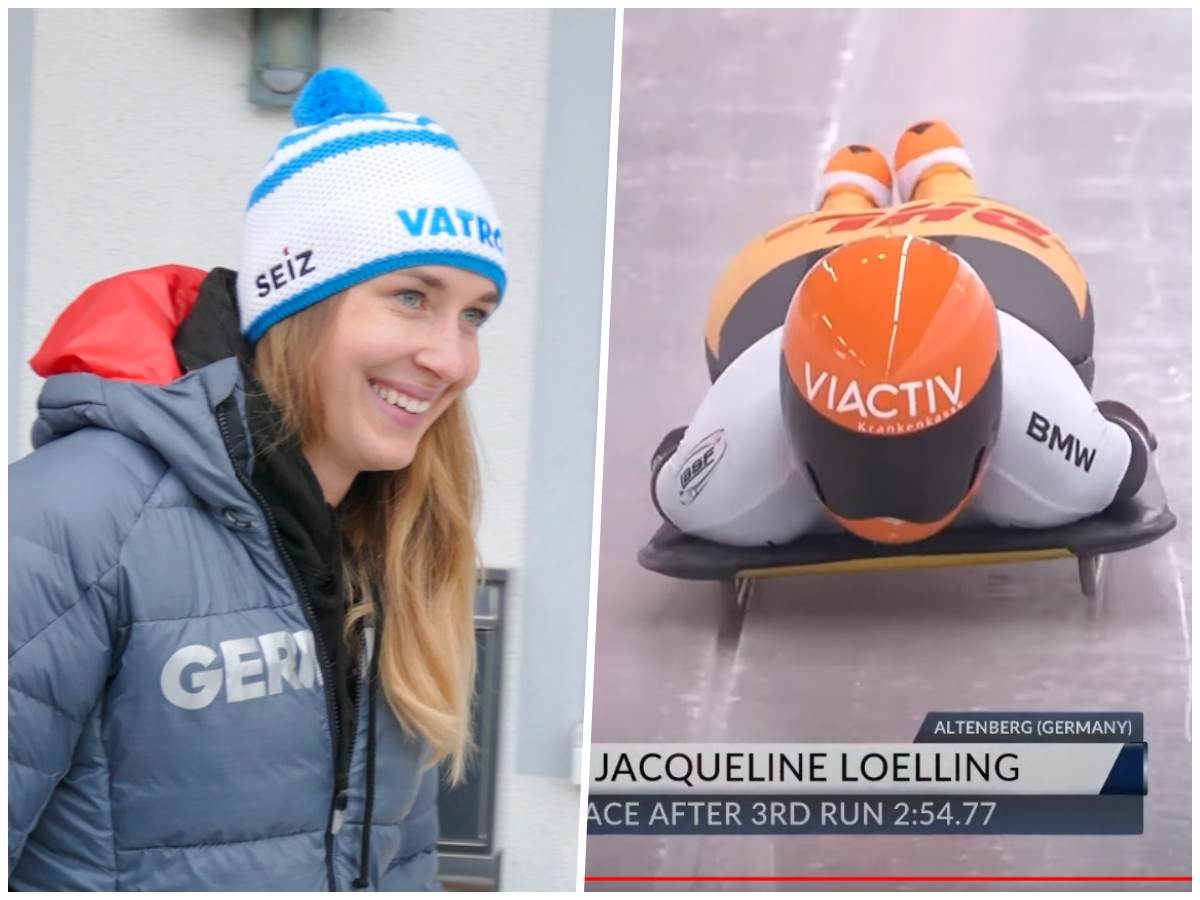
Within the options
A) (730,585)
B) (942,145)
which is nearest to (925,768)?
(730,585)

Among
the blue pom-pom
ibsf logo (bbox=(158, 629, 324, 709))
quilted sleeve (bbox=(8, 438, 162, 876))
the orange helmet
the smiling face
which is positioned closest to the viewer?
quilted sleeve (bbox=(8, 438, 162, 876))

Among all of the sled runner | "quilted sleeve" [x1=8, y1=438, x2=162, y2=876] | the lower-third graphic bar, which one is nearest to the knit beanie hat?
"quilted sleeve" [x1=8, y1=438, x2=162, y2=876]

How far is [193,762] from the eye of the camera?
1491mm

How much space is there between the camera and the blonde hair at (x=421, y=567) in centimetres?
167

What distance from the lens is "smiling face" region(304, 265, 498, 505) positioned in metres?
1.59

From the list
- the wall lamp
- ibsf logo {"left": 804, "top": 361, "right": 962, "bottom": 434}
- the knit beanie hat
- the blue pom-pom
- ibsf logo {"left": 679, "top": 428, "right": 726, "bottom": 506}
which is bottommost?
ibsf logo {"left": 679, "top": 428, "right": 726, "bottom": 506}

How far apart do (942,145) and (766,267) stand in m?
0.34

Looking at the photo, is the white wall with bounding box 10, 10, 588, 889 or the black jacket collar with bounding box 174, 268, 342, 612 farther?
the white wall with bounding box 10, 10, 588, 889

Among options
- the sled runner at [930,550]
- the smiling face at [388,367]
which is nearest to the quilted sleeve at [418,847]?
the smiling face at [388,367]

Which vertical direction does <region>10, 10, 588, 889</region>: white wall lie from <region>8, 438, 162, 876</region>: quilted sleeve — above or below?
above

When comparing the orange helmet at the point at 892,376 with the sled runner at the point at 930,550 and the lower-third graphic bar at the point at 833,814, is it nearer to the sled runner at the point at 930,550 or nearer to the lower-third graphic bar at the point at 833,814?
the sled runner at the point at 930,550

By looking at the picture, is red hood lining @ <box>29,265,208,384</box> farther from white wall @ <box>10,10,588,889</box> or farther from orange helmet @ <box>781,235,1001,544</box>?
orange helmet @ <box>781,235,1001,544</box>

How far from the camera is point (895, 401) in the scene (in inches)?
77.5

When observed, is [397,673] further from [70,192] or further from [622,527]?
[70,192]
